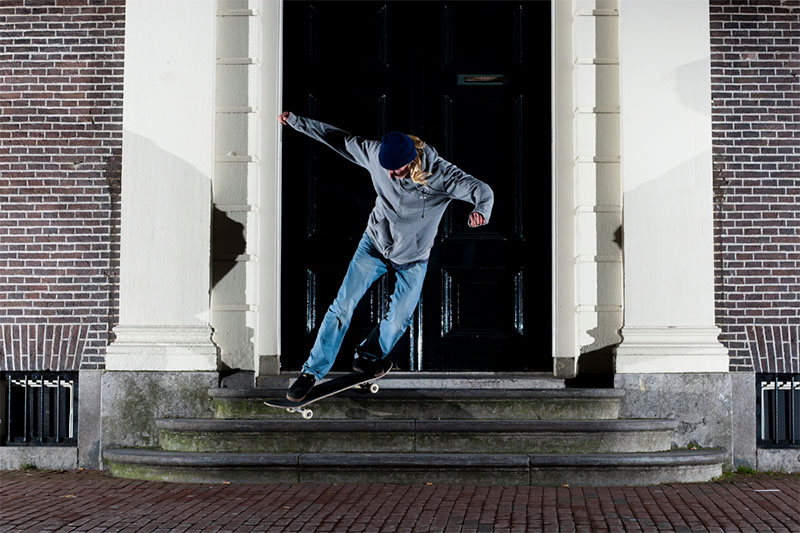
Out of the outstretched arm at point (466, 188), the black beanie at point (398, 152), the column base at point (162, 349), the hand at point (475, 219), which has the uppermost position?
the black beanie at point (398, 152)

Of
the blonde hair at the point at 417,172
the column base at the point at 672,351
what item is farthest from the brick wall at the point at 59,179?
the column base at the point at 672,351

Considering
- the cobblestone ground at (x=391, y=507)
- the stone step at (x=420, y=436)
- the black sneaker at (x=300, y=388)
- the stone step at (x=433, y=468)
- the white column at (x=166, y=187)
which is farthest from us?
the white column at (x=166, y=187)

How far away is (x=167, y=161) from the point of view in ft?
26.6

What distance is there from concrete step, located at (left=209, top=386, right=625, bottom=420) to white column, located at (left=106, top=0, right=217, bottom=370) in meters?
0.94

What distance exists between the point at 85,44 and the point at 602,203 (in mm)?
4413

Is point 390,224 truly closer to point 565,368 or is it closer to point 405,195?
point 405,195

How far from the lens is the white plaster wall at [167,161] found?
804 cm

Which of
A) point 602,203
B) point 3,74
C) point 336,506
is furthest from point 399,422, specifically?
point 3,74

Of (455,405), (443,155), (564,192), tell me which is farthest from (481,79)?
(455,405)

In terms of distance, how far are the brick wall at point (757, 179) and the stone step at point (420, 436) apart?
1350 mm

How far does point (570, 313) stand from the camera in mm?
8367

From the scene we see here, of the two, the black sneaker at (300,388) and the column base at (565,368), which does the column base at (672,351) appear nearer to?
the column base at (565,368)

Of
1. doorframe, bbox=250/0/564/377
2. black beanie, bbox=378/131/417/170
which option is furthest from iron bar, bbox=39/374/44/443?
black beanie, bbox=378/131/417/170

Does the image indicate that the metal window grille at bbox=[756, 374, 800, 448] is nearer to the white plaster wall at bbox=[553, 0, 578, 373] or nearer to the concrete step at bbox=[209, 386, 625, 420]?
the concrete step at bbox=[209, 386, 625, 420]
